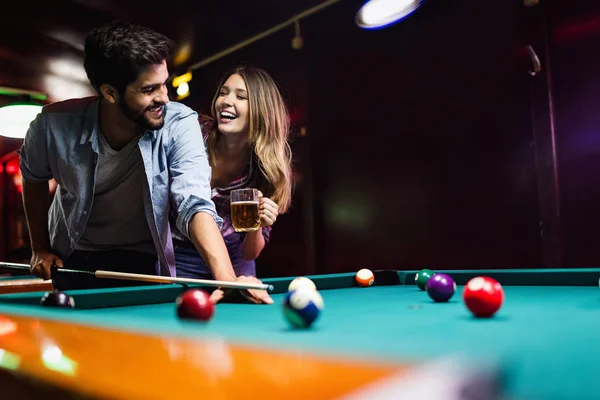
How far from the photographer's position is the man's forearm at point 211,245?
197 cm

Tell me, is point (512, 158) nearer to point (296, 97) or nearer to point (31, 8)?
point (296, 97)

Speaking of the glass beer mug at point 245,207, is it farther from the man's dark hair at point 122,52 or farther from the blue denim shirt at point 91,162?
the man's dark hair at point 122,52

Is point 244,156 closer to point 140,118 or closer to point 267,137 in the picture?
point 267,137

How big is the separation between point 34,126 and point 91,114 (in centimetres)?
27

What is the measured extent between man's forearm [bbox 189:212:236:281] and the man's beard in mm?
485

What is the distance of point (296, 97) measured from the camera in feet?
19.6

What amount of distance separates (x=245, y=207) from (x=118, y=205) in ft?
1.95

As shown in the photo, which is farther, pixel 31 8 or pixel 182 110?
pixel 31 8

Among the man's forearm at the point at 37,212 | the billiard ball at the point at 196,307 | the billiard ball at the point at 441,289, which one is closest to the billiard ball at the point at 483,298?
the billiard ball at the point at 441,289

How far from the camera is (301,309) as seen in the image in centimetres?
112

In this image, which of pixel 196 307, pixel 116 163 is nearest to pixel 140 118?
pixel 116 163

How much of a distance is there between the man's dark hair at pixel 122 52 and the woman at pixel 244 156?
0.68m

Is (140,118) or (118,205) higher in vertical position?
(140,118)

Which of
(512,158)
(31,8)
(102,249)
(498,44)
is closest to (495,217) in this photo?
(512,158)
